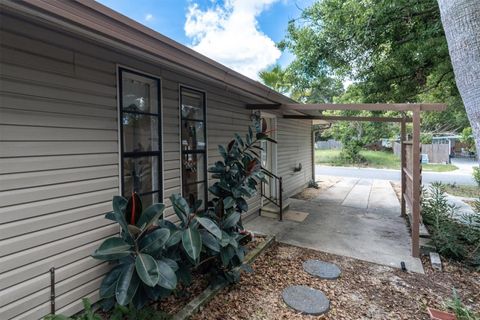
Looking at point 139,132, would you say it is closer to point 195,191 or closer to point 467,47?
point 195,191

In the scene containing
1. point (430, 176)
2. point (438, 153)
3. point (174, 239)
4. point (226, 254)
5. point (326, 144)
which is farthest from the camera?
point (326, 144)

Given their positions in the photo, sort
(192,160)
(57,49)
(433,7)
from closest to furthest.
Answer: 1. (57,49)
2. (192,160)
3. (433,7)

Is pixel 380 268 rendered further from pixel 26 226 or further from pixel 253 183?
pixel 26 226

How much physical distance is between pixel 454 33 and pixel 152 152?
305 cm

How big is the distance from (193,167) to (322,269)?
7.52ft

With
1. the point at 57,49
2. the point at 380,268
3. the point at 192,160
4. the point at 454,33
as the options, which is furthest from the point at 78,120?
the point at 380,268

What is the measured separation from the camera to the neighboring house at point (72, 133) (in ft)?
6.20

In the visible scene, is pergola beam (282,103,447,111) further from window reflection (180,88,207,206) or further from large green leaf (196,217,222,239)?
large green leaf (196,217,222,239)

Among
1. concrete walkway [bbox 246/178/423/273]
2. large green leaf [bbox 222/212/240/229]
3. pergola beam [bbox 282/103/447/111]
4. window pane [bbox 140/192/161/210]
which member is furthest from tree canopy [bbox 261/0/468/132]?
window pane [bbox 140/192/161/210]

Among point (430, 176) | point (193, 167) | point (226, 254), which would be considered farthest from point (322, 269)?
point (430, 176)

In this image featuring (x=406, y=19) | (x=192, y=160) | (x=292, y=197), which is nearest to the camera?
(x=192, y=160)

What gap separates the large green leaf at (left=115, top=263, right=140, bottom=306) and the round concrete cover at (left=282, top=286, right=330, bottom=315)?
1.64 meters

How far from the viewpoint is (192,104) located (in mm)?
3902

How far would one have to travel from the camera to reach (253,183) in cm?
347
